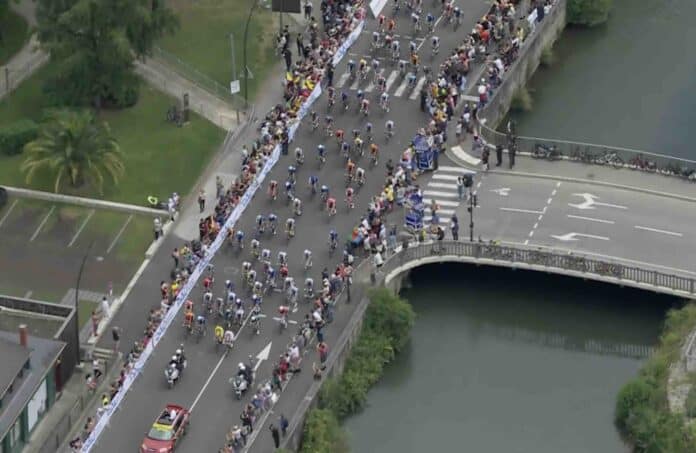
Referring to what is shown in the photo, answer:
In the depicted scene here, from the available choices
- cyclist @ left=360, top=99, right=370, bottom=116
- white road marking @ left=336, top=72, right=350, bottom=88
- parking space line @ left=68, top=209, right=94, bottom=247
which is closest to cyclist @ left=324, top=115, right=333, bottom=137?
cyclist @ left=360, top=99, right=370, bottom=116

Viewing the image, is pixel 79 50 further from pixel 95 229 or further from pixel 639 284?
pixel 639 284

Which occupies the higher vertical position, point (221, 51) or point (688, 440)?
point (221, 51)

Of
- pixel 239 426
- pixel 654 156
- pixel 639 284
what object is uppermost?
pixel 654 156

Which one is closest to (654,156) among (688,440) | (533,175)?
(533,175)

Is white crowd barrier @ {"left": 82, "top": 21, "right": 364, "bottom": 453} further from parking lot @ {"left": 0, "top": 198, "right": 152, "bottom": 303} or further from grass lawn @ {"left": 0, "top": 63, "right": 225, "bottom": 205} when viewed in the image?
parking lot @ {"left": 0, "top": 198, "right": 152, "bottom": 303}

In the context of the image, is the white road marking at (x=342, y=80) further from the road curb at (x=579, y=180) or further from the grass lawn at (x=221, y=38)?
the road curb at (x=579, y=180)

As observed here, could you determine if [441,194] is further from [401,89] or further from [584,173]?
[401,89]

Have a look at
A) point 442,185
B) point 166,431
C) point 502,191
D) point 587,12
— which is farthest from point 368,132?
point 166,431
